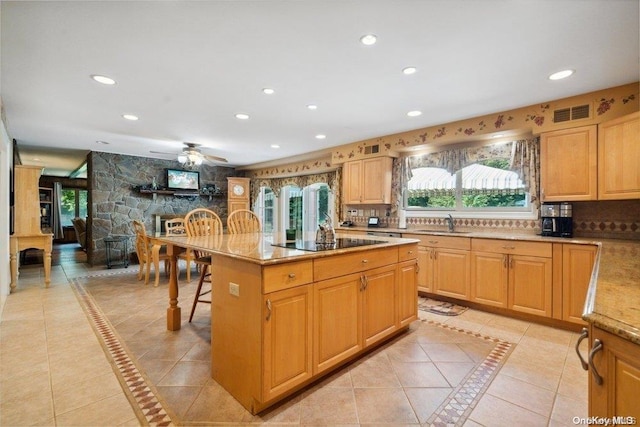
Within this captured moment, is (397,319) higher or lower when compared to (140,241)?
lower

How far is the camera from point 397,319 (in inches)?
103

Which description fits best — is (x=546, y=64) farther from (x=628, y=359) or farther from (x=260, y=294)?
(x=260, y=294)

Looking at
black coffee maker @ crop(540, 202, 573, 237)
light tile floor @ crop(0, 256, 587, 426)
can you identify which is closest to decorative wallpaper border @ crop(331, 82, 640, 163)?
black coffee maker @ crop(540, 202, 573, 237)

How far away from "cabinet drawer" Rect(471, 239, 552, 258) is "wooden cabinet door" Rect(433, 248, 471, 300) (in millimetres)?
181

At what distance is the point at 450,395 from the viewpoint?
6.15 ft

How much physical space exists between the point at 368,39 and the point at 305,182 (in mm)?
4526

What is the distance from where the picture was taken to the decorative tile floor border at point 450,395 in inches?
65.5

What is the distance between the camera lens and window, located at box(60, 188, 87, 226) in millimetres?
10798

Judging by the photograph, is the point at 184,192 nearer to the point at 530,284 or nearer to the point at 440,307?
the point at 440,307

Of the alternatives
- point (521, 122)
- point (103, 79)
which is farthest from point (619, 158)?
point (103, 79)

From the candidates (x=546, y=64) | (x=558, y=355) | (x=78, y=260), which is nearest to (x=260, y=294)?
(x=558, y=355)

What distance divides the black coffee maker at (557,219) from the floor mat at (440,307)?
4.13 ft

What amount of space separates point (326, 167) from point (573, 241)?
399 cm

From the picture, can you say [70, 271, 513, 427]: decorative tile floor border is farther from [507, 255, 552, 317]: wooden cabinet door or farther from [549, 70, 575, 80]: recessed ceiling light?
[549, 70, 575, 80]: recessed ceiling light
